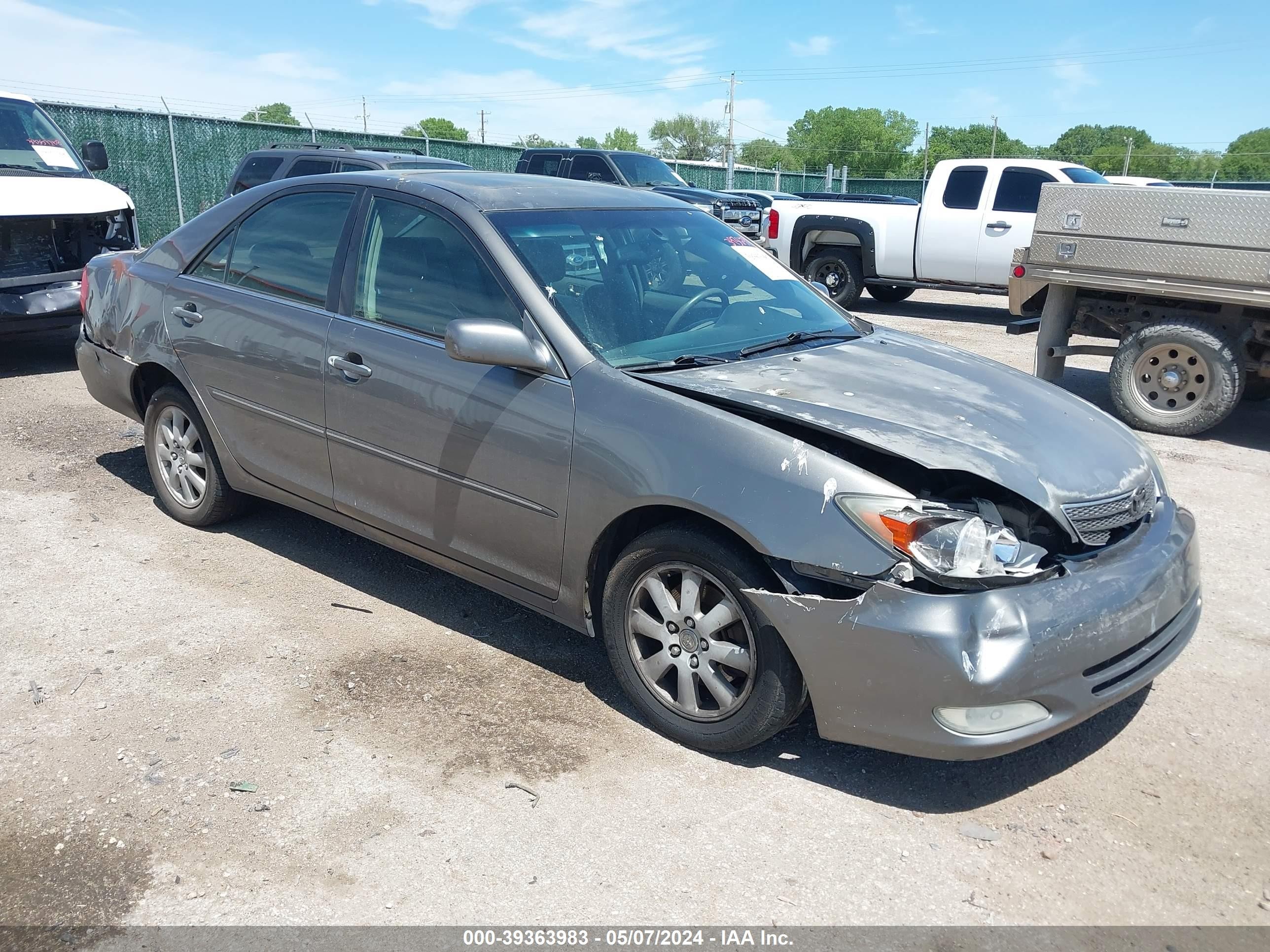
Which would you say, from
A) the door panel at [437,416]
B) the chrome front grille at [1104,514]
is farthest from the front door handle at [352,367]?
the chrome front grille at [1104,514]

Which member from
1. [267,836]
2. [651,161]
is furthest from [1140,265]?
[651,161]

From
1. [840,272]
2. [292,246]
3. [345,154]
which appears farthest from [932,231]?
[292,246]

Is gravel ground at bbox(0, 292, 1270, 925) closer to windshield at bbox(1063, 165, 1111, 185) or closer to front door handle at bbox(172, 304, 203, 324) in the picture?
front door handle at bbox(172, 304, 203, 324)

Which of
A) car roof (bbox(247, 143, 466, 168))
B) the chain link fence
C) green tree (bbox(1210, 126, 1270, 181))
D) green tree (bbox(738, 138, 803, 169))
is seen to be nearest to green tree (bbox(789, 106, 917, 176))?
green tree (bbox(738, 138, 803, 169))

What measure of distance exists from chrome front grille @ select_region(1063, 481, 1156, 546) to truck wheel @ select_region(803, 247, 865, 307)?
11.2m

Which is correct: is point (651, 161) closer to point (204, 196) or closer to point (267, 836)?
point (204, 196)

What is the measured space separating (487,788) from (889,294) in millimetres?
13903

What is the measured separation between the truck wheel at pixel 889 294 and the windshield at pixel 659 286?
38.2 feet

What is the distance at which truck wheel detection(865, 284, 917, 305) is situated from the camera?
15719 mm

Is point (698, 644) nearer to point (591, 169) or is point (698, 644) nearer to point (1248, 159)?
point (591, 169)

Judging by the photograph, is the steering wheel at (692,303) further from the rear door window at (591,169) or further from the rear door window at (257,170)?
the rear door window at (591,169)

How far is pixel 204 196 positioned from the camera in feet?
62.2

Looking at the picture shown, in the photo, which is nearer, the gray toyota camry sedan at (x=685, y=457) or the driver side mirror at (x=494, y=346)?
the gray toyota camry sedan at (x=685, y=457)

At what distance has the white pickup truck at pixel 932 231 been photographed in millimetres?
13219
